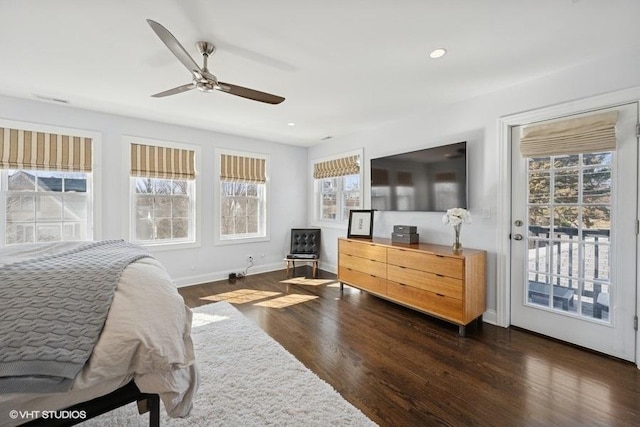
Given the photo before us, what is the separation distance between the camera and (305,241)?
5.27 meters

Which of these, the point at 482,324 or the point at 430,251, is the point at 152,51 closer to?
the point at 430,251

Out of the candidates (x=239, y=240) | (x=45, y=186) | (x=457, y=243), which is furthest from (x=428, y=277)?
(x=45, y=186)

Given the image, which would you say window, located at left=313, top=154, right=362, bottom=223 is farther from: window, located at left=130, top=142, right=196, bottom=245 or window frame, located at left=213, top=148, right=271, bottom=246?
window, located at left=130, top=142, right=196, bottom=245

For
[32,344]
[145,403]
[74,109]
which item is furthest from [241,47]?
[74,109]

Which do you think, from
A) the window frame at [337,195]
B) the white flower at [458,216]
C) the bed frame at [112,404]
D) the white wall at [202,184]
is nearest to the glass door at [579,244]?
the white flower at [458,216]

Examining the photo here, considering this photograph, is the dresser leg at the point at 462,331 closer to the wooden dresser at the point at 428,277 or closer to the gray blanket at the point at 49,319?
the wooden dresser at the point at 428,277

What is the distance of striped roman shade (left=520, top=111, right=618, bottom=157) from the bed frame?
136 inches

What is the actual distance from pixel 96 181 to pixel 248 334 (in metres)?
2.90

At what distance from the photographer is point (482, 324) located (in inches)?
116

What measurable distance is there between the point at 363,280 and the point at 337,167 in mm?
2151

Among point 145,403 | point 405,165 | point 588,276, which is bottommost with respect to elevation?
point 145,403

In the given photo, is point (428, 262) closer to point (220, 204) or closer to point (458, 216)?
point (458, 216)

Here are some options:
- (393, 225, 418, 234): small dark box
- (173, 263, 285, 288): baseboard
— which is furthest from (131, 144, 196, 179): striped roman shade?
(393, 225, 418, 234): small dark box

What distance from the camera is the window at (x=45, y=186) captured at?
316 cm
